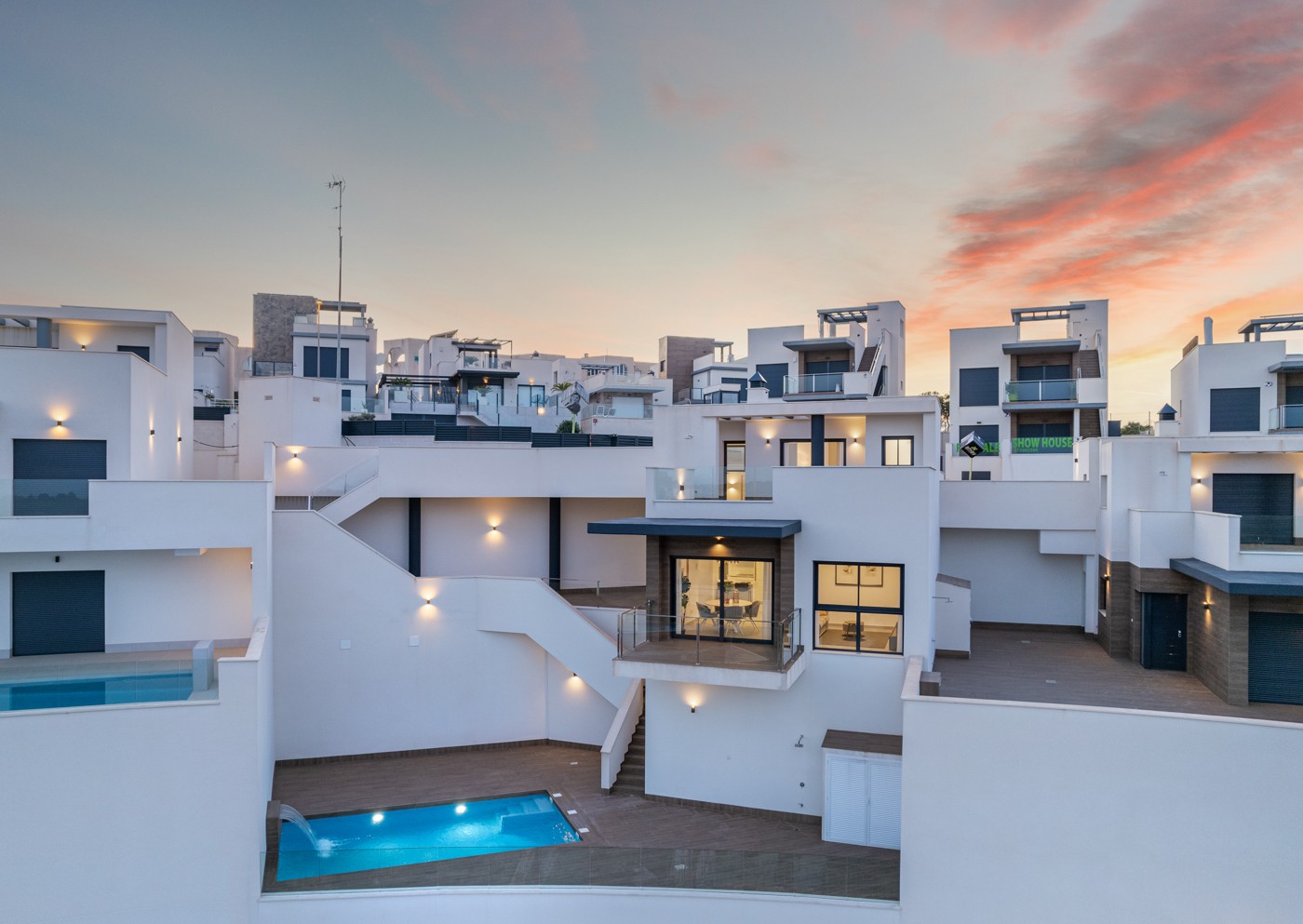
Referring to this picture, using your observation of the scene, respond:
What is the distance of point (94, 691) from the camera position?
33.6 ft

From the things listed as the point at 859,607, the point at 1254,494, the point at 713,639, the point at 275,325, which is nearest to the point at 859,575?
the point at 859,607

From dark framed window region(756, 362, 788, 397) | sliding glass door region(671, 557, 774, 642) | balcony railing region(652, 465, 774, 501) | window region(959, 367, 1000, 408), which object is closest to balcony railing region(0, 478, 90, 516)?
balcony railing region(652, 465, 774, 501)

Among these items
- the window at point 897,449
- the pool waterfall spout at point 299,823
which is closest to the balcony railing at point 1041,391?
the window at point 897,449

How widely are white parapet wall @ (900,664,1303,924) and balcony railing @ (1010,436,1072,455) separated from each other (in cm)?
1895

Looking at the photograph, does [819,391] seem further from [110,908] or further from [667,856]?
[110,908]

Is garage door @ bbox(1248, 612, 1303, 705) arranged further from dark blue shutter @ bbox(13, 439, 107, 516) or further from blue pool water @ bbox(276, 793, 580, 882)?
dark blue shutter @ bbox(13, 439, 107, 516)

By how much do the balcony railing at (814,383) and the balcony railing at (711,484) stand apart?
993 centimetres

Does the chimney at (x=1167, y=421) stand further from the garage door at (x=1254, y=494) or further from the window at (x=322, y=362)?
the window at (x=322, y=362)

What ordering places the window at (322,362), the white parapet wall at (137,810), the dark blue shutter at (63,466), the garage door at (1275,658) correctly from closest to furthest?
the white parapet wall at (137,810) → the garage door at (1275,658) → the dark blue shutter at (63,466) → the window at (322,362)

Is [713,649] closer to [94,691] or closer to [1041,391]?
[94,691]

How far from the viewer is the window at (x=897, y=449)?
2052 cm

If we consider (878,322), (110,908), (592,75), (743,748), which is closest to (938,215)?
(878,322)

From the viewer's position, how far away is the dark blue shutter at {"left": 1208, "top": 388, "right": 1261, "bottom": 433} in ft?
75.2

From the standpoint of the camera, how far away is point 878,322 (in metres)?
25.9
